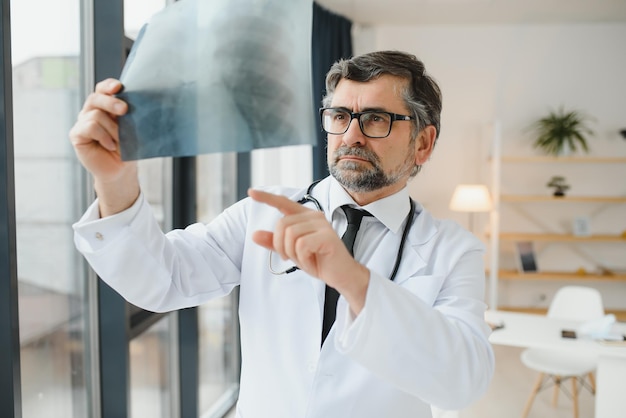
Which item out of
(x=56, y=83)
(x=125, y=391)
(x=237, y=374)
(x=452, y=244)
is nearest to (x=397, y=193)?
(x=452, y=244)

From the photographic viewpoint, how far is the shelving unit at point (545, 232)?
502 cm

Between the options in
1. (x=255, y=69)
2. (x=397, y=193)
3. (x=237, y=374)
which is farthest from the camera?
(x=237, y=374)

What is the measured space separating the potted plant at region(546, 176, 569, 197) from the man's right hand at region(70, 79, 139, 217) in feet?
16.3

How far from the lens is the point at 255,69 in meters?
0.75

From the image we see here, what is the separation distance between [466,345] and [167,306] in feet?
2.00

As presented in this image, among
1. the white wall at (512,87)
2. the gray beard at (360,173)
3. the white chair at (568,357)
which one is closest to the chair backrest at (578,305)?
the white chair at (568,357)

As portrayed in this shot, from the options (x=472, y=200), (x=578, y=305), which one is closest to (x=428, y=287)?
(x=578, y=305)

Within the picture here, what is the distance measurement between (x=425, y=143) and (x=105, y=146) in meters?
0.76

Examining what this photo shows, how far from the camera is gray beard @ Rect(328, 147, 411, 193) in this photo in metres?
1.05

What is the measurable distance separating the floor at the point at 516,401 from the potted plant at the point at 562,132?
204 cm

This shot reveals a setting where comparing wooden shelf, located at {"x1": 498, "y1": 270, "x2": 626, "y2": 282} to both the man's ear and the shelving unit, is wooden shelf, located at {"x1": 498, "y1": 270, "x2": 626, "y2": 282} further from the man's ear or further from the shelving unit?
the man's ear

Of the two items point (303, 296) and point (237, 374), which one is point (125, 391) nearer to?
point (303, 296)

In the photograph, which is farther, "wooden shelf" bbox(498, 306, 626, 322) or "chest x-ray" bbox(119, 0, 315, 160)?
"wooden shelf" bbox(498, 306, 626, 322)

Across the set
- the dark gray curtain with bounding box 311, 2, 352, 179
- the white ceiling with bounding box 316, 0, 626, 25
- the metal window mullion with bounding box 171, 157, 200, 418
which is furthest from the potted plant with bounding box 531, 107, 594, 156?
the metal window mullion with bounding box 171, 157, 200, 418
